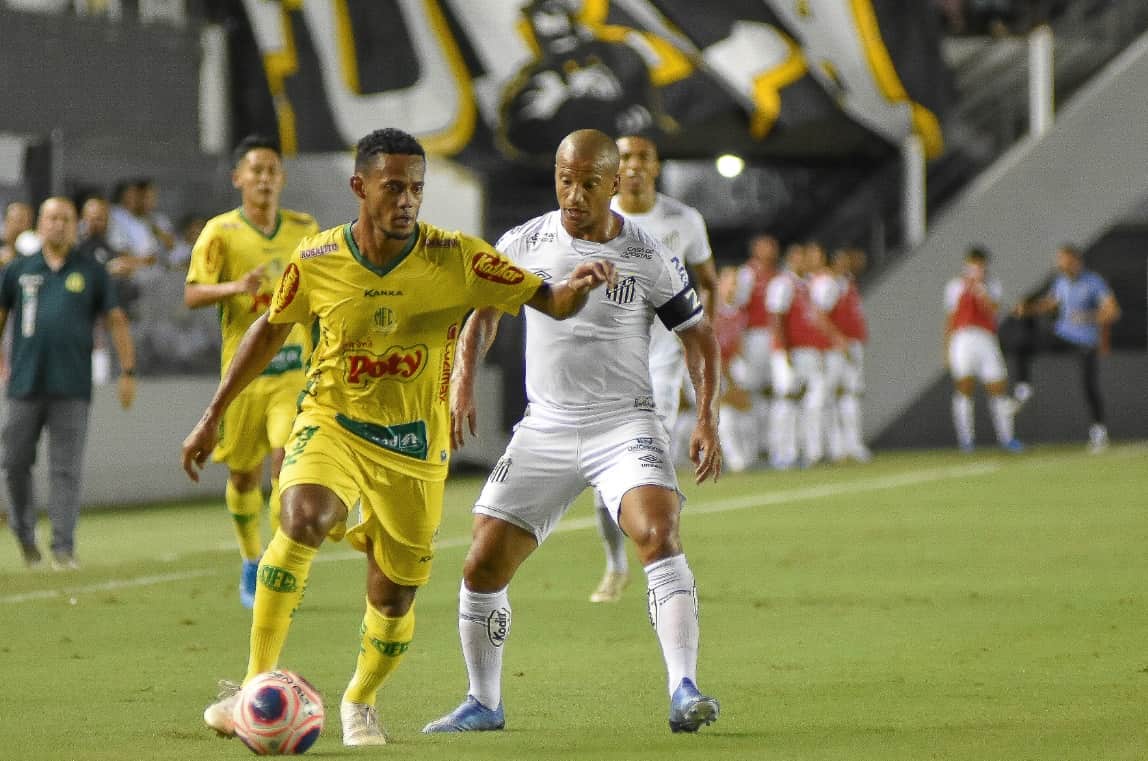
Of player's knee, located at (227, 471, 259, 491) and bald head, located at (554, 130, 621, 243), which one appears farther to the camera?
player's knee, located at (227, 471, 259, 491)

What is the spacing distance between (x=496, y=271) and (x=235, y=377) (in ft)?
3.16

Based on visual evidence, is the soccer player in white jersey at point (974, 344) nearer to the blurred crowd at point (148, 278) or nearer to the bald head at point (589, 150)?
the blurred crowd at point (148, 278)

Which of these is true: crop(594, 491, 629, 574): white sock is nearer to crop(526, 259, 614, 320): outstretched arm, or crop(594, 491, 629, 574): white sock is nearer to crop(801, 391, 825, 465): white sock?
crop(526, 259, 614, 320): outstretched arm

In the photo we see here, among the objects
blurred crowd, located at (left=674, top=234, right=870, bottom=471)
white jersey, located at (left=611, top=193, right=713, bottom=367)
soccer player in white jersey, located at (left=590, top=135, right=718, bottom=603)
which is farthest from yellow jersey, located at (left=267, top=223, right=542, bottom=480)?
blurred crowd, located at (left=674, top=234, right=870, bottom=471)

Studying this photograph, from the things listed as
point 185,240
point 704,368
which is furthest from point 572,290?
point 185,240

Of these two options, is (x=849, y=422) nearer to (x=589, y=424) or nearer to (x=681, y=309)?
(x=681, y=309)

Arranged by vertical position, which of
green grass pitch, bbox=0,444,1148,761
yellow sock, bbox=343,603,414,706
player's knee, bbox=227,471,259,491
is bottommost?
green grass pitch, bbox=0,444,1148,761

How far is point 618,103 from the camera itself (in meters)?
24.5

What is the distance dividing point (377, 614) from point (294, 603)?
0.45 meters

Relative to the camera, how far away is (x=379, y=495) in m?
7.20

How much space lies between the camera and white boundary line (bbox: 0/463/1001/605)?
12.5 m

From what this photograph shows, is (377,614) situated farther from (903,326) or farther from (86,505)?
(903,326)

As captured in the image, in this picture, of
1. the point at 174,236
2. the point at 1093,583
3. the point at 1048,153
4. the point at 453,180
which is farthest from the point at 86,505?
the point at 1048,153

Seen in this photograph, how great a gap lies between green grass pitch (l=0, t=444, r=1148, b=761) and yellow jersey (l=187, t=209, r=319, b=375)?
1.44m
